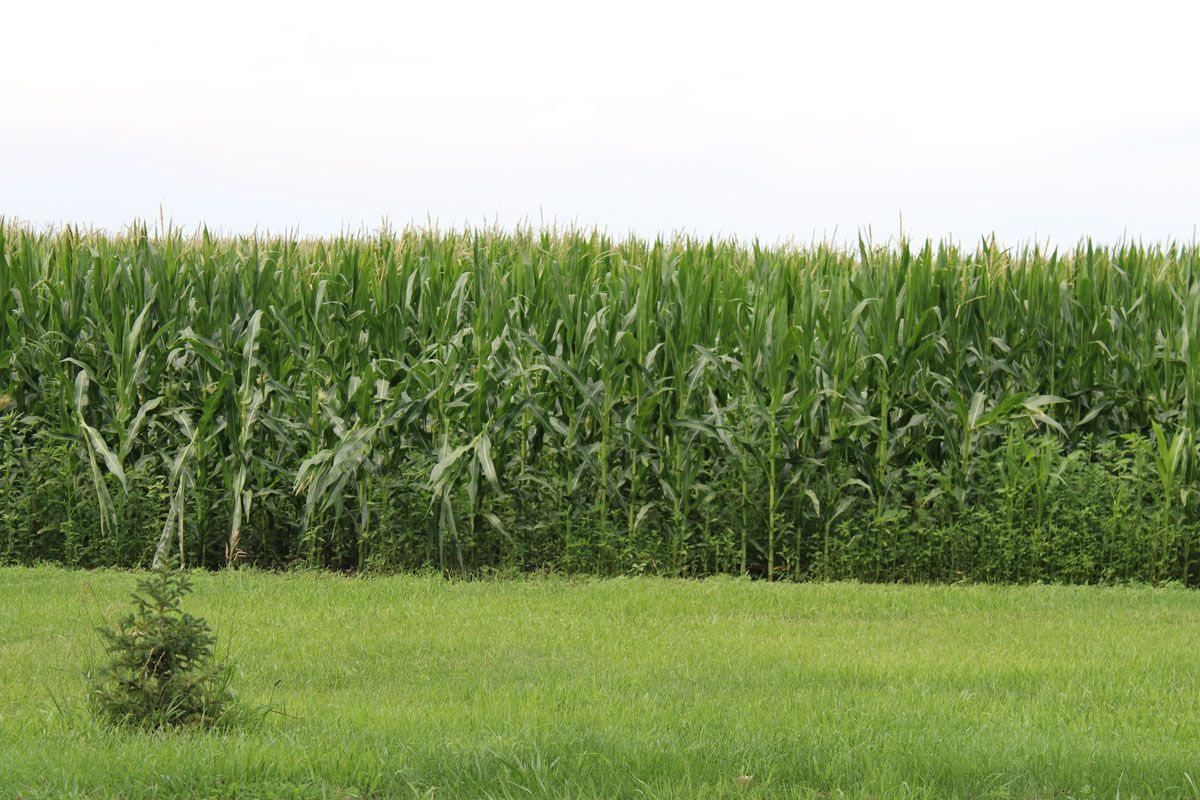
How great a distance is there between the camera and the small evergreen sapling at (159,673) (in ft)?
18.0

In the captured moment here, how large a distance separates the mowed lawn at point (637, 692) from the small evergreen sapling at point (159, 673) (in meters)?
0.17

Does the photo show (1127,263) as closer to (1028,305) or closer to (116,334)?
(1028,305)

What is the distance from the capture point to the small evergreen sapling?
18.0 ft

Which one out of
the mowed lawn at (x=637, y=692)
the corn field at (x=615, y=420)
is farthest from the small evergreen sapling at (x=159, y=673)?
the corn field at (x=615, y=420)

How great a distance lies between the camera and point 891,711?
5996mm

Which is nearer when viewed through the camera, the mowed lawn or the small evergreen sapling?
the mowed lawn

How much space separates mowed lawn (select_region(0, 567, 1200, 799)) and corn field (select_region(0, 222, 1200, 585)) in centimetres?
77

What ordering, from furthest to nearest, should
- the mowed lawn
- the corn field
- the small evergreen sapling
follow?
the corn field → the small evergreen sapling → the mowed lawn

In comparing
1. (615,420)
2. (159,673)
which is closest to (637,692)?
(159,673)

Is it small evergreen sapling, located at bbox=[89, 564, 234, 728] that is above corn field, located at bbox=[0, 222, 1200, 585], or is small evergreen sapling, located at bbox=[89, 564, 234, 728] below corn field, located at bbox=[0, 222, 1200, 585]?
below

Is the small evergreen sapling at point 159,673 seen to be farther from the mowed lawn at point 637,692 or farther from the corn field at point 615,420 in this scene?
the corn field at point 615,420

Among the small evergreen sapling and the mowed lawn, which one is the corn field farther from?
the small evergreen sapling

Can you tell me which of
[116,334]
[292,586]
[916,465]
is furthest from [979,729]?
[116,334]

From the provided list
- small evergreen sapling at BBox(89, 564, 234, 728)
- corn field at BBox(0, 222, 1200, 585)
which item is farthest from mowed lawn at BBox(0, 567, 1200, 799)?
corn field at BBox(0, 222, 1200, 585)
